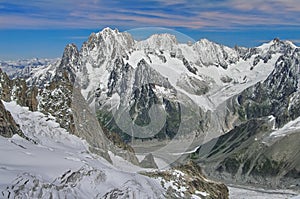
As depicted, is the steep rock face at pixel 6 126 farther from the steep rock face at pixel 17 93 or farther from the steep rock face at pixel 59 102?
the steep rock face at pixel 17 93

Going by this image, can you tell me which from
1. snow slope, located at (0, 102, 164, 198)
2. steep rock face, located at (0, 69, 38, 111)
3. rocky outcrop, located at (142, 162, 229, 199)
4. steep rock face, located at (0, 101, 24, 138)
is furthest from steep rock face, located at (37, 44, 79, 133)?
rocky outcrop, located at (142, 162, 229, 199)

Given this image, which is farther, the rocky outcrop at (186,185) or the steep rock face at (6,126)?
the rocky outcrop at (186,185)

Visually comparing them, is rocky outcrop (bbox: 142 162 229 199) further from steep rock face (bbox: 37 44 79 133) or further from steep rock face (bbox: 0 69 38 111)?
steep rock face (bbox: 0 69 38 111)

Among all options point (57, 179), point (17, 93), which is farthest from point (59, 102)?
point (57, 179)

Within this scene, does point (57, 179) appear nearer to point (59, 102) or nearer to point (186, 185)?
point (186, 185)

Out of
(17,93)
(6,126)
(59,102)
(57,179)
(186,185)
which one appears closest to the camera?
(57,179)

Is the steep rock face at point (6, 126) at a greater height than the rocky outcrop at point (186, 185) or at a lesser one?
greater

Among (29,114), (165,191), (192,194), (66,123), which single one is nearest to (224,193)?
(192,194)

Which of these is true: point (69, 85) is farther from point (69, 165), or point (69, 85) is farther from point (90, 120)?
point (69, 165)

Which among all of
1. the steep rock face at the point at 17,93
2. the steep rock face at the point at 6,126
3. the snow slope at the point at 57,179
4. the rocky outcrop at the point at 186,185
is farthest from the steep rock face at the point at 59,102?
the rocky outcrop at the point at 186,185

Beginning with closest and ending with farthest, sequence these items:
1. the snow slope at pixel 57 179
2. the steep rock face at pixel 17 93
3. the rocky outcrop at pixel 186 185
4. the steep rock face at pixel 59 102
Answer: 1. the snow slope at pixel 57 179
2. the rocky outcrop at pixel 186 185
3. the steep rock face at pixel 59 102
4. the steep rock face at pixel 17 93

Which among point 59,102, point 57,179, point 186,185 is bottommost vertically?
point 186,185
